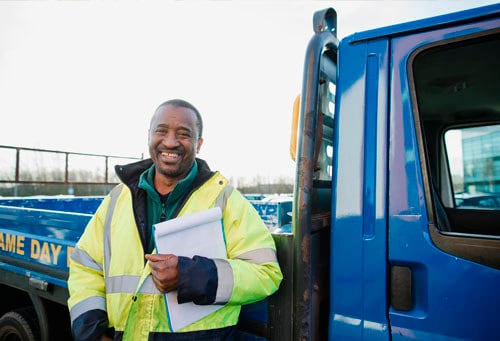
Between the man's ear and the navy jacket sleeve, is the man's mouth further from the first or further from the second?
the navy jacket sleeve

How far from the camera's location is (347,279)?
1.31 metres

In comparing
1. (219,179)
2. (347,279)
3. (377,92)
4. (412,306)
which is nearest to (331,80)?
(377,92)

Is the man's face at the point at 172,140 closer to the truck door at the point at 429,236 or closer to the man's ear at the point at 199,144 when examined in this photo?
the man's ear at the point at 199,144

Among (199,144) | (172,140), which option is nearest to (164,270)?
(172,140)

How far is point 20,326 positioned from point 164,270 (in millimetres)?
1750

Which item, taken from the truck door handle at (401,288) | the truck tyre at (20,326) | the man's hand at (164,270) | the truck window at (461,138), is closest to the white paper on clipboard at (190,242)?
the man's hand at (164,270)

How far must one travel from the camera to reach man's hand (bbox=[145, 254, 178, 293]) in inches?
48.9

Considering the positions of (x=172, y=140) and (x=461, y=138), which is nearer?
(x=172, y=140)

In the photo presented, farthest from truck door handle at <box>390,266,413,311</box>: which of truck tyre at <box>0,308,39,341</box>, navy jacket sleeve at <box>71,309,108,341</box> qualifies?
truck tyre at <box>0,308,39,341</box>

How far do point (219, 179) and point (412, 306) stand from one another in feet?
3.00

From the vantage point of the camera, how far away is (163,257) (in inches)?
49.4

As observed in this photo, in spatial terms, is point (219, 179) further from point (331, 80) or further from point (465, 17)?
point (465, 17)

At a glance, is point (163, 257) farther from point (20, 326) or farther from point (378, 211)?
point (20, 326)

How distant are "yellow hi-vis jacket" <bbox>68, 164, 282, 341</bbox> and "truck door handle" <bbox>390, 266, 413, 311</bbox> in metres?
0.42
